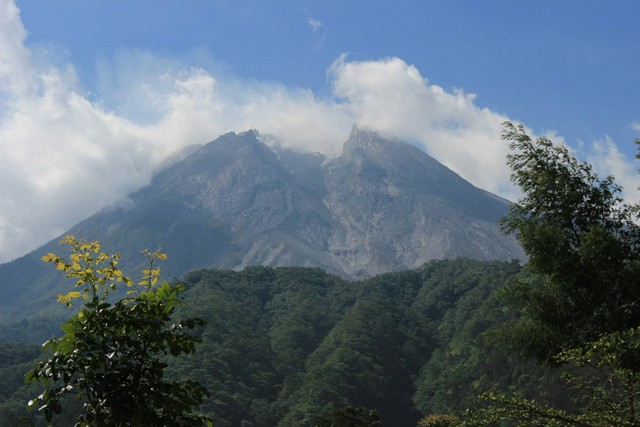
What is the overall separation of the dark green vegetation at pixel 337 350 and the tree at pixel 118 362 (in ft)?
120

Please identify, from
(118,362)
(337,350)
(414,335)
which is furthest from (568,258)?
(414,335)

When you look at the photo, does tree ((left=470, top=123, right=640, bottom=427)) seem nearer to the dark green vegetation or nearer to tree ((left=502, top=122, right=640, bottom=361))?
tree ((left=502, top=122, right=640, bottom=361))

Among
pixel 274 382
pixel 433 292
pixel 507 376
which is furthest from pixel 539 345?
pixel 433 292

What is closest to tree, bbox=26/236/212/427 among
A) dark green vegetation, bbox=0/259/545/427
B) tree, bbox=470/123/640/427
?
tree, bbox=470/123/640/427

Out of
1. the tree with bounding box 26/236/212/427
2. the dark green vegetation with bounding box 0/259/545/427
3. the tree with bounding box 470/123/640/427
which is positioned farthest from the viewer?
the dark green vegetation with bounding box 0/259/545/427

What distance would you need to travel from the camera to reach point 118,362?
4.57 meters

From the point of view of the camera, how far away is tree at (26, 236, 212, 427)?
4.38 meters

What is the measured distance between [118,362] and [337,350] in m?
68.8

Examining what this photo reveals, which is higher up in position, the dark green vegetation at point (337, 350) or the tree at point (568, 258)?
the tree at point (568, 258)

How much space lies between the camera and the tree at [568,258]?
11383 mm

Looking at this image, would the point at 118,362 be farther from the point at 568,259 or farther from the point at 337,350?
the point at 337,350

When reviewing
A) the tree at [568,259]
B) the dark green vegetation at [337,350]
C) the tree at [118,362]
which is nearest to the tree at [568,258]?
the tree at [568,259]

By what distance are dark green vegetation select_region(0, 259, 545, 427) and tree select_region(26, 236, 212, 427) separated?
36498 millimetres

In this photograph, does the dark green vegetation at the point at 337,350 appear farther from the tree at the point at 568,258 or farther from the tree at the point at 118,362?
the tree at the point at 118,362
